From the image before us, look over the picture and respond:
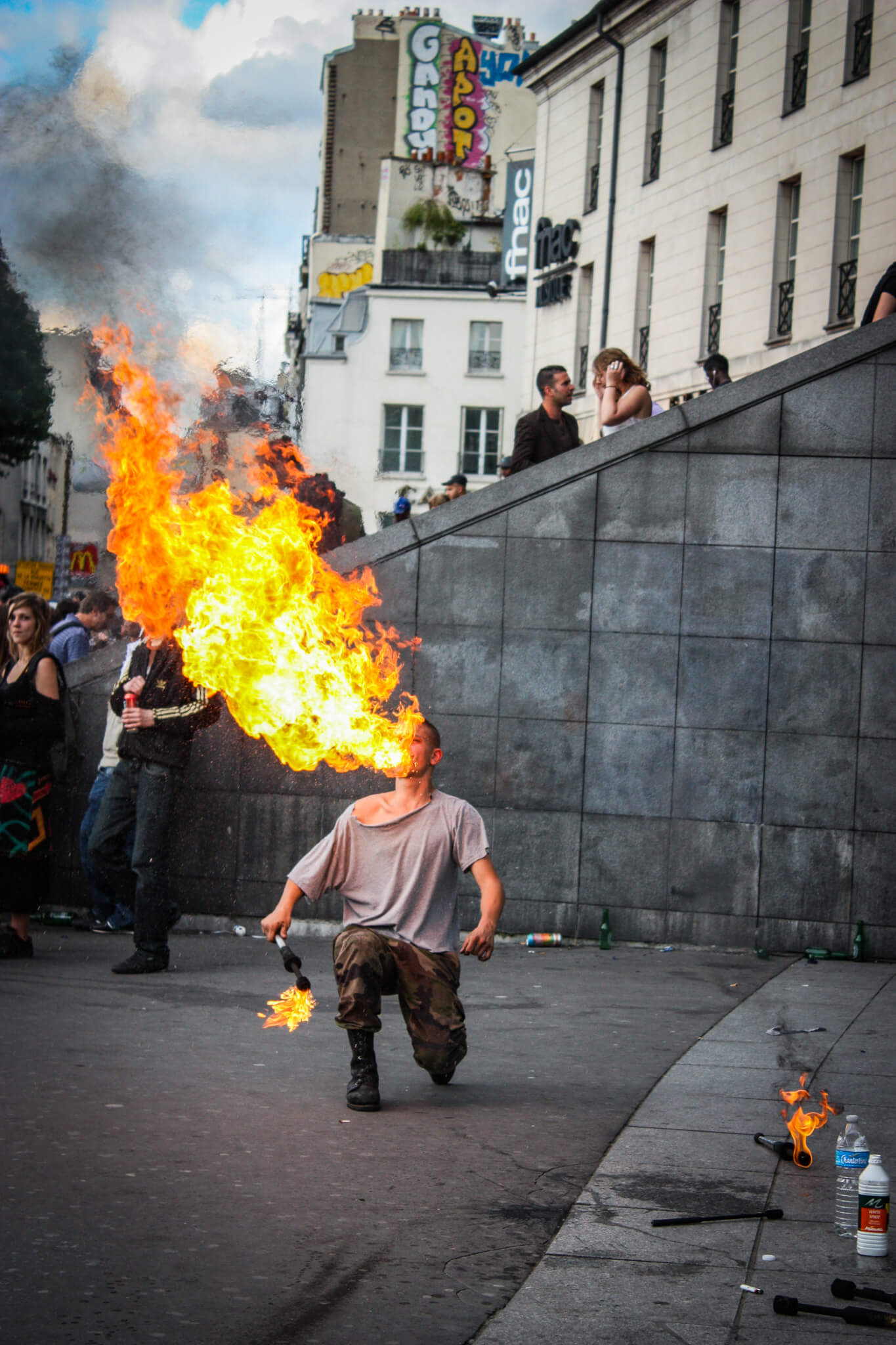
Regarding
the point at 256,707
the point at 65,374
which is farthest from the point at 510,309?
the point at 256,707

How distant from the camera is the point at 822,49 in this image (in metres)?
22.2

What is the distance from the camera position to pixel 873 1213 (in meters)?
4.65

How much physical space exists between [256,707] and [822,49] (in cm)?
1748

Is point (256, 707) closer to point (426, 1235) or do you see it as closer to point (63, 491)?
point (426, 1235)

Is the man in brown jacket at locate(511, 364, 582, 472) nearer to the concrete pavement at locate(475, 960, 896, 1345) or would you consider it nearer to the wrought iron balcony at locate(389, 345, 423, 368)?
the concrete pavement at locate(475, 960, 896, 1345)

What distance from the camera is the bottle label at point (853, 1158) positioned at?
4.94m

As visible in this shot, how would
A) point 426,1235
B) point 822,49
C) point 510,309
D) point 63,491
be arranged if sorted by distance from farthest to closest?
1. point 510,309
2. point 822,49
3. point 63,491
4. point 426,1235

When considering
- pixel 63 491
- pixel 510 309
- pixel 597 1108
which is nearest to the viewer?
pixel 597 1108

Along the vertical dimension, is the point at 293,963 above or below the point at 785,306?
below

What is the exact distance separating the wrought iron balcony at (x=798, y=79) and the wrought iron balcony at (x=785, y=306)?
244 centimetres

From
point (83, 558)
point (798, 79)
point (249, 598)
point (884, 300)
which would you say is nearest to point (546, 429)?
point (884, 300)

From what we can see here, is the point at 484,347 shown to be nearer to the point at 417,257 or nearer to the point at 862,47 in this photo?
the point at 417,257

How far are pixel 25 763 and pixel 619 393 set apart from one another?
17.0 ft

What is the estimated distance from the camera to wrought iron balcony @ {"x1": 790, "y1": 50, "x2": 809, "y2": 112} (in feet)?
74.6
